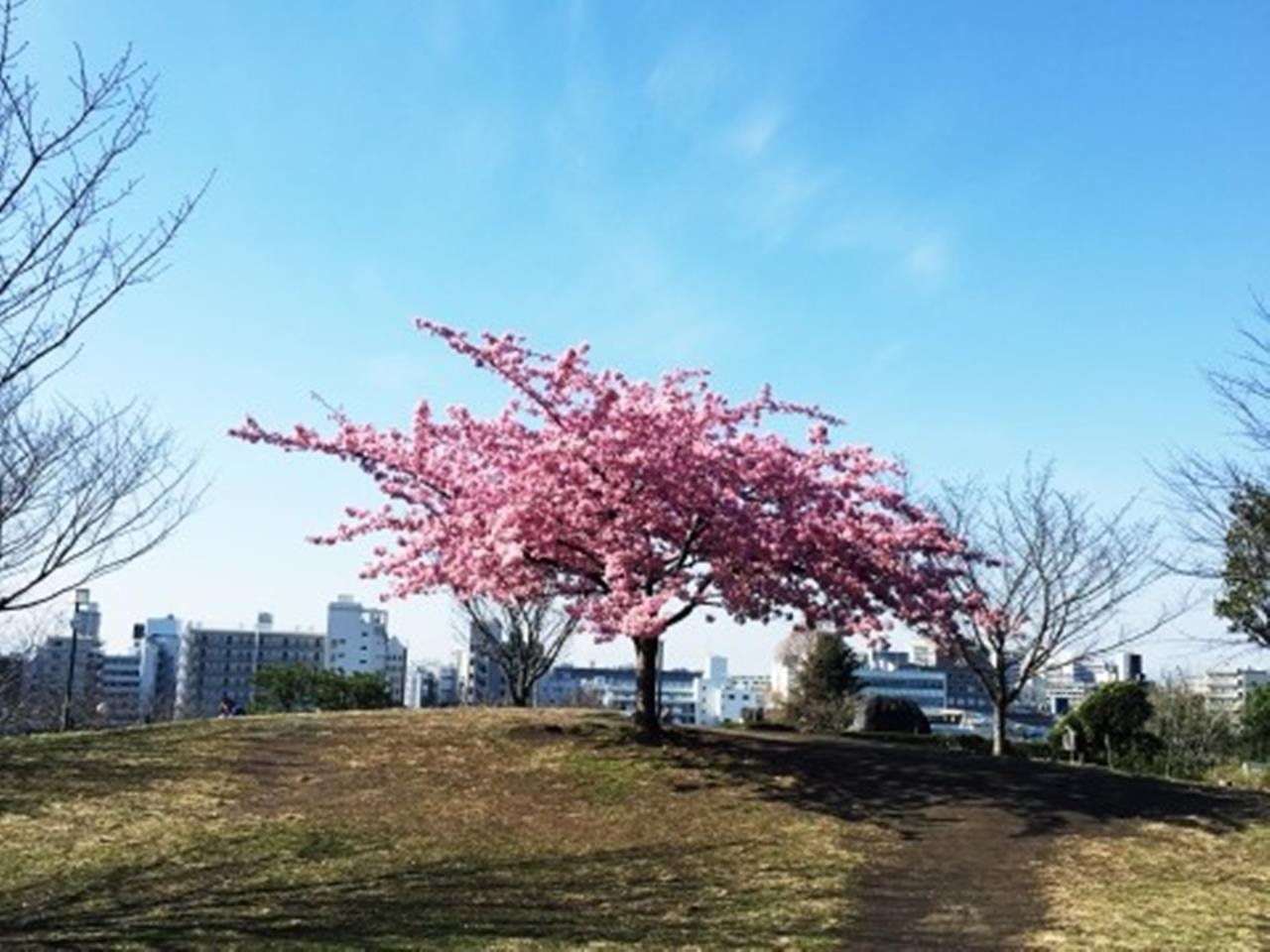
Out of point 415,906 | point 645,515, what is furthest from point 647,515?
point 415,906

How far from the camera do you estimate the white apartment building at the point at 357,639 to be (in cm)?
11444

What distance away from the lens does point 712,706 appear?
15550cm

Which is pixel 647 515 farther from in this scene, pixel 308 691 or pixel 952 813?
pixel 308 691

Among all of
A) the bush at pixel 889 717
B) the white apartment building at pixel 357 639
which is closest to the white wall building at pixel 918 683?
the white apartment building at pixel 357 639

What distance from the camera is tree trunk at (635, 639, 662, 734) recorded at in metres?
16.9

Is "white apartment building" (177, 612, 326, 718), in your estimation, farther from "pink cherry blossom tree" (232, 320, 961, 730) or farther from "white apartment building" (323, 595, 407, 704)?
"pink cherry blossom tree" (232, 320, 961, 730)

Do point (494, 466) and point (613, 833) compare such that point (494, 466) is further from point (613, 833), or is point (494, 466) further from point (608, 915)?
point (608, 915)

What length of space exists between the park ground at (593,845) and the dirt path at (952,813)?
1.7 inches

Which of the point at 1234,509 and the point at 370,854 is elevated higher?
the point at 1234,509

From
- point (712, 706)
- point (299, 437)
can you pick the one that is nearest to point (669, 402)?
point (299, 437)

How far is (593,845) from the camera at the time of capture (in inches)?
459

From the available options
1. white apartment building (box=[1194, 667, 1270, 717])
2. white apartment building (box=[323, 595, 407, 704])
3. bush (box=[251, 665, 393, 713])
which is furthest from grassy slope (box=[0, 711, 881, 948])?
white apartment building (box=[323, 595, 407, 704])

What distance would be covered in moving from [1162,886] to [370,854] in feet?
22.4

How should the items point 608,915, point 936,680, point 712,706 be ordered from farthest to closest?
point 712,706 < point 936,680 < point 608,915
